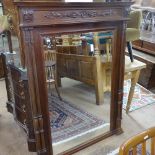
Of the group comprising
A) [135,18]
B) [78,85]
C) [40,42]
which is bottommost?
[78,85]

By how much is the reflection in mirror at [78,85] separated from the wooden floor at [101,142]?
0.13 m

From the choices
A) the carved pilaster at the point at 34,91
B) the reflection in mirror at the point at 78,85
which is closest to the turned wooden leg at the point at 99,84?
the reflection in mirror at the point at 78,85

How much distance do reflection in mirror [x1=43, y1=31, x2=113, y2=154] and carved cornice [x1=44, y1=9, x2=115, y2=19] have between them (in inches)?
5.6

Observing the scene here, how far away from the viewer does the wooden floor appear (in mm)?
1768

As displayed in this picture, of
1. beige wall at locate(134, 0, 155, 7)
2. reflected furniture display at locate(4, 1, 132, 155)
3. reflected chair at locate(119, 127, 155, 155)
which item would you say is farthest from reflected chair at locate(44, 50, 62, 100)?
beige wall at locate(134, 0, 155, 7)

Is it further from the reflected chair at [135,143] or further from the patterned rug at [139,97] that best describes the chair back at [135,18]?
the reflected chair at [135,143]

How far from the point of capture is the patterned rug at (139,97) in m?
2.47

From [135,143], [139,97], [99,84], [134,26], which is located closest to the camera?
[135,143]

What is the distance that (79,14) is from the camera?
4.60 ft

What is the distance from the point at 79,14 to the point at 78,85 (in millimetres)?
846

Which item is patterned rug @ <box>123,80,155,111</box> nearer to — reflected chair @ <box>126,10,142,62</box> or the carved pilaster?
reflected chair @ <box>126,10,142,62</box>

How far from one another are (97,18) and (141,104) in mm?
1372

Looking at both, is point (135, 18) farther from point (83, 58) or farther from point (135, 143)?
point (135, 143)

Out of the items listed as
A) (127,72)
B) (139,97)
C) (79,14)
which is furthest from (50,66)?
(139,97)
